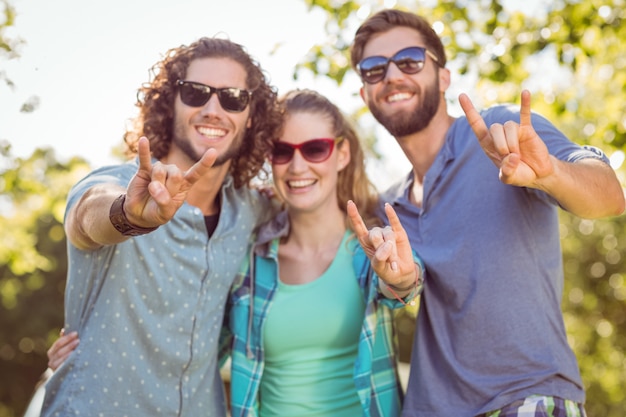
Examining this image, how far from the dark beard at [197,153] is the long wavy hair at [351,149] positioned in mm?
433

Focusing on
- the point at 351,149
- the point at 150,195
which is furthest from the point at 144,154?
the point at 351,149

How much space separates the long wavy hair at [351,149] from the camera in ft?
13.0

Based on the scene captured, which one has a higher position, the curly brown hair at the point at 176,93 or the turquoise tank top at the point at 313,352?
the curly brown hair at the point at 176,93

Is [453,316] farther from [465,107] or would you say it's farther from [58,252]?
[58,252]

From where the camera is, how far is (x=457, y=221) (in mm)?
3146

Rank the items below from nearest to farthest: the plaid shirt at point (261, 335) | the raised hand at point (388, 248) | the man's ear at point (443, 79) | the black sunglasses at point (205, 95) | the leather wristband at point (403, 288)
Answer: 1. the raised hand at point (388, 248)
2. the leather wristband at point (403, 288)
3. the plaid shirt at point (261, 335)
4. the black sunglasses at point (205, 95)
5. the man's ear at point (443, 79)

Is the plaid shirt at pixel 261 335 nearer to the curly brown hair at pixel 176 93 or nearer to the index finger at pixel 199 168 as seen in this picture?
the curly brown hair at pixel 176 93

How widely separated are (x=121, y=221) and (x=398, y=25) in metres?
2.18

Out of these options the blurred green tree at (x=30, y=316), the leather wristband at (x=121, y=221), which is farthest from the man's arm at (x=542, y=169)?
the blurred green tree at (x=30, y=316)

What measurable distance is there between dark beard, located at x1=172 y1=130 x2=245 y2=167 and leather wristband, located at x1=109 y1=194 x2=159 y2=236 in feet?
3.61

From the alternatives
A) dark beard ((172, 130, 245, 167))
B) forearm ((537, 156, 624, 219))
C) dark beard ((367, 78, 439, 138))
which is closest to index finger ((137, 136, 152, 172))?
dark beard ((172, 130, 245, 167))

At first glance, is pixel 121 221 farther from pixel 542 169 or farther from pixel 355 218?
pixel 542 169

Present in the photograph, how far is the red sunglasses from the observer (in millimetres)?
3785

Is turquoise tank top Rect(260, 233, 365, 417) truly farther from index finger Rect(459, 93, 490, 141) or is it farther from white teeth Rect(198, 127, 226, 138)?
index finger Rect(459, 93, 490, 141)
